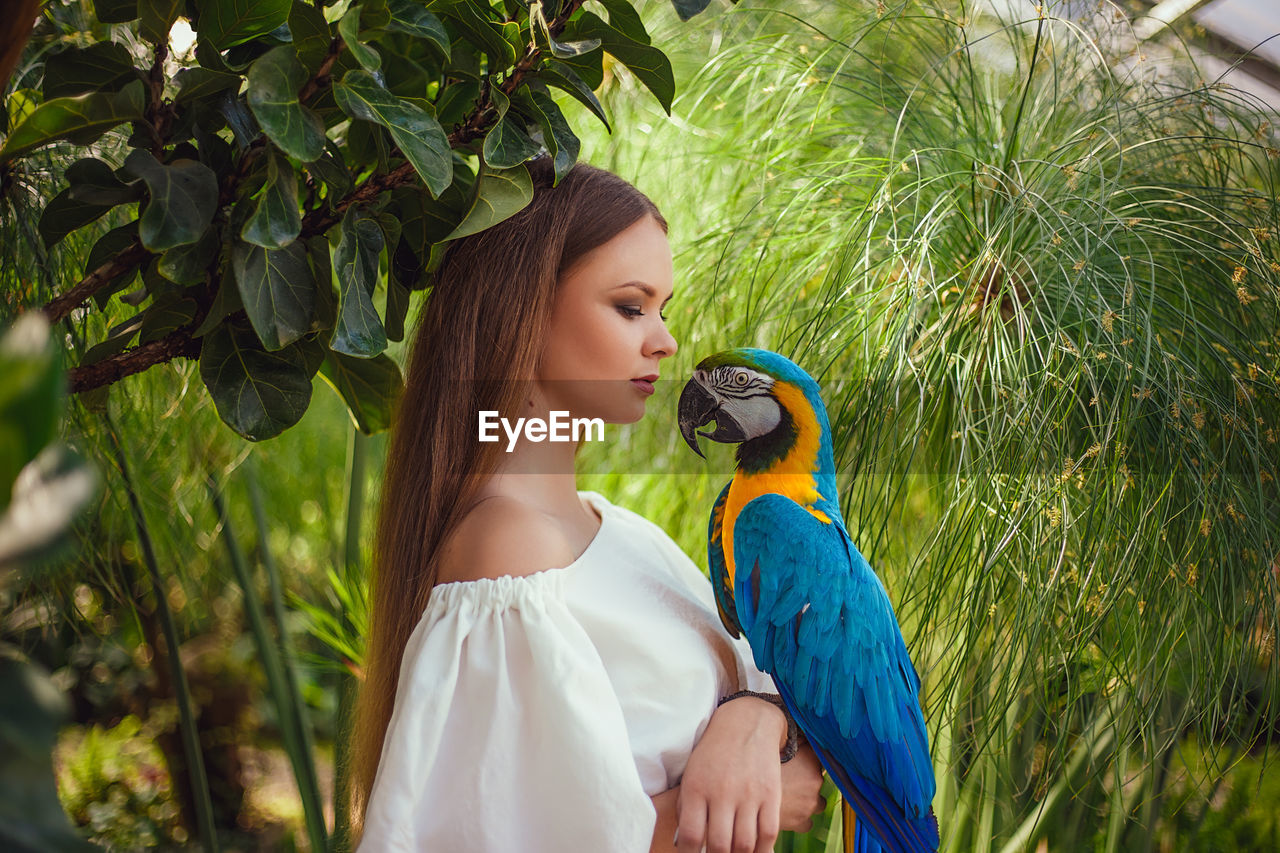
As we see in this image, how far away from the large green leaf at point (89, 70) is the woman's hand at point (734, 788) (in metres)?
0.50

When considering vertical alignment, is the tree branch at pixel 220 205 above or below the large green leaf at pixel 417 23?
below

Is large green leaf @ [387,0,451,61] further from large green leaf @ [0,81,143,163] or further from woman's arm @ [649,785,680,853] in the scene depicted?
woman's arm @ [649,785,680,853]

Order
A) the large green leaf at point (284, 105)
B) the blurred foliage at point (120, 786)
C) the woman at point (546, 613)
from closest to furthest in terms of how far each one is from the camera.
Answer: the large green leaf at point (284, 105)
the woman at point (546, 613)
the blurred foliage at point (120, 786)

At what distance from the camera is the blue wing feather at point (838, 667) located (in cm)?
53

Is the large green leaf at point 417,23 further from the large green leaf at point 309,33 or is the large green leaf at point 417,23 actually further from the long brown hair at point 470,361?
the long brown hair at point 470,361

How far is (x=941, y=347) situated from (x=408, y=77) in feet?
1.37

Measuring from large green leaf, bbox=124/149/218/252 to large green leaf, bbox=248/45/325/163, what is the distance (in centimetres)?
7

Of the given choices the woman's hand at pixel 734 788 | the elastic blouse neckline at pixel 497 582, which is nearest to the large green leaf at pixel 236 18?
the elastic blouse neckline at pixel 497 582

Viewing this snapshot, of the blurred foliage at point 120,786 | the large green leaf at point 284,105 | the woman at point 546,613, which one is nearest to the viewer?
the large green leaf at point 284,105

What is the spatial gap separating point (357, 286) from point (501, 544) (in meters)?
0.18

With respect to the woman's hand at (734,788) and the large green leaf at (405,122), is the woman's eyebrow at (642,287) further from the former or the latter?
the woman's hand at (734,788)

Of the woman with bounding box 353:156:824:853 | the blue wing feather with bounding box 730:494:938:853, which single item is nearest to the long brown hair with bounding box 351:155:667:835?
the woman with bounding box 353:156:824:853

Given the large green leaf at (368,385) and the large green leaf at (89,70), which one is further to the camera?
the large green leaf at (368,385)

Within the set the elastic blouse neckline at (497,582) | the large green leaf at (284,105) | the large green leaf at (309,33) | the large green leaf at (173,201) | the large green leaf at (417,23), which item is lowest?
the elastic blouse neckline at (497,582)
